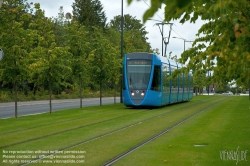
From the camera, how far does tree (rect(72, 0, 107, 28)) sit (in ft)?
299

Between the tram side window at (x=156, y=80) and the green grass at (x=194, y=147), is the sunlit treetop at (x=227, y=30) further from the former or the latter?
the tram side window at (x=156, y=80)

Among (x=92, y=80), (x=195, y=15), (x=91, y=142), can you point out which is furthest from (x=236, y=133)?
(x=92, y=80)

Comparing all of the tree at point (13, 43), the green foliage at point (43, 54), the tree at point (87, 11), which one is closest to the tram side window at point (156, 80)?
the green foliage at point (43, 54)

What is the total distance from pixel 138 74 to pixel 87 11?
61.3 meters

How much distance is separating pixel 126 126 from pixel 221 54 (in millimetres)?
12247

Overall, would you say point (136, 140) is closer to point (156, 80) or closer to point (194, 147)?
point (194, 147)

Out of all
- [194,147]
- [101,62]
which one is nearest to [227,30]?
[194,147]

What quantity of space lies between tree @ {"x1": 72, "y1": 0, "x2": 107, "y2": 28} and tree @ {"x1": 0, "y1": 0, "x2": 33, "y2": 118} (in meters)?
66.7

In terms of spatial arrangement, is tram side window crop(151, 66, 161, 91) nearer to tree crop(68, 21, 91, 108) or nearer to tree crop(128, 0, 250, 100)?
tree crop(68, 21, 91, 108)

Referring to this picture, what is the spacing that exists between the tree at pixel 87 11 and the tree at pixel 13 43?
66.7 metres

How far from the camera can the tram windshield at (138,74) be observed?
104 feet

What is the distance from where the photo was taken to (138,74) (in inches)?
1249

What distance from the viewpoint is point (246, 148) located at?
13.3 m

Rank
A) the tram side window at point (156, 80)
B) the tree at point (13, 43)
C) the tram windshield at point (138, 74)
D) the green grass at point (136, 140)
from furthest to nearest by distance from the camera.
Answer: the tram side window at point (156, 80), the tram windshield at point (138, 74), the tree at point (13, 43), the green grass at point (136, 140)
